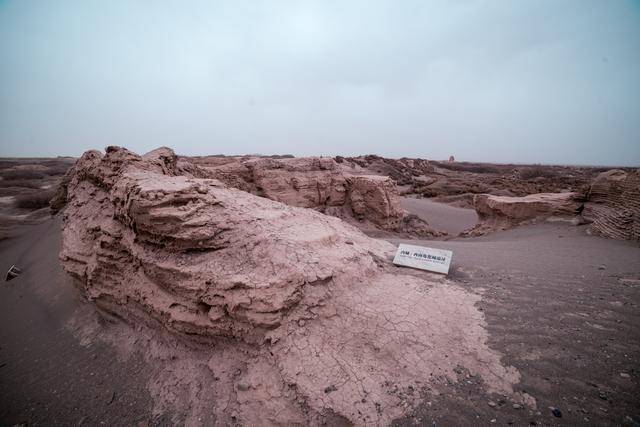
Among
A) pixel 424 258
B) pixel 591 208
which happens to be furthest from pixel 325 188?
pixel 591 208

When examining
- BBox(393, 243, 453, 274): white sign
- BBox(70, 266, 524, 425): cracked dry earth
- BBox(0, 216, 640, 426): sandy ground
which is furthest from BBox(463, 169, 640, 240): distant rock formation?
BBox(70, 266, 524, 425): cracked dry earth

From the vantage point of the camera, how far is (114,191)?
11.8ft

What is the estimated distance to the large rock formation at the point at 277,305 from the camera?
6.79 ft

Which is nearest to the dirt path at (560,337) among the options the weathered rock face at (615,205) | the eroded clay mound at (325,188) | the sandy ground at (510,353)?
the sandy ground at (510,353)

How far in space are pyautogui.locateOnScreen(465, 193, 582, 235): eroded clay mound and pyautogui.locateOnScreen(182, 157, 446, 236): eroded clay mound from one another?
1.59 metres

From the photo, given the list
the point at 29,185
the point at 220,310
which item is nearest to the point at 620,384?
the point at 220,310

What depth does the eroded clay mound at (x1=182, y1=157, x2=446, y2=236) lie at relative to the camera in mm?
8117

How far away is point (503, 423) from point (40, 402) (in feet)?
12.7

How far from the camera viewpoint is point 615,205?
5.77 m

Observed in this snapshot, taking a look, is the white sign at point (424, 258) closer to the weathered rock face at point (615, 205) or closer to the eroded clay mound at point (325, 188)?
the weathered rock face at point (615, 205)

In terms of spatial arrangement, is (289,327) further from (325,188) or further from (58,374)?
(325,188)

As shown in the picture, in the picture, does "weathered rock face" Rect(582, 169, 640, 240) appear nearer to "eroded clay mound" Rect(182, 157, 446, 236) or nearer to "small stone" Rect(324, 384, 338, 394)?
"eroded clay mound" Rect(182, 157, 446, 236)

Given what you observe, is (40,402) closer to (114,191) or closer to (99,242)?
(99,242)

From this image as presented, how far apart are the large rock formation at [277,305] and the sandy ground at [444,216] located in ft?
29.0
